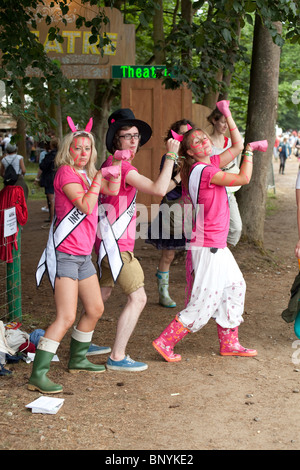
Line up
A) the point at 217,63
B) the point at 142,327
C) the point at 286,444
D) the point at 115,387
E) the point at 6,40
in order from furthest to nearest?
the point at 217,63, the point at 6,40, the point at 142,327, the point at 115,387, the point at 286,444

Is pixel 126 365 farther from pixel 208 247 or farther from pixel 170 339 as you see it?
pixel 208 247

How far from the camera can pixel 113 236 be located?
483cm

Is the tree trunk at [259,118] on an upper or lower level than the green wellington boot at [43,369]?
upper

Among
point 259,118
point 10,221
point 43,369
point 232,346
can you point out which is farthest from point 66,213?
point 259,118

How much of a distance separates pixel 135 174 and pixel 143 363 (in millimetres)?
1445

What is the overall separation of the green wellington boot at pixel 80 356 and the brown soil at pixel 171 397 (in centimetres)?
6

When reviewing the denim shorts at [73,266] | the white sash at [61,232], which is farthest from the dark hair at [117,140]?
the denim shorts at [73,266]

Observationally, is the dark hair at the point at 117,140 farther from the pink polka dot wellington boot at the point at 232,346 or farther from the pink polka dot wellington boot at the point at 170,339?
the pink polka dot wellington boot at the point at 232,346

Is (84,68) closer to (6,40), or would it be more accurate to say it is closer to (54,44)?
(54,44)

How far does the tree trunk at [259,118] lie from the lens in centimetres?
887

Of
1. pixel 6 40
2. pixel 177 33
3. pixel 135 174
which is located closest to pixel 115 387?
pixel 135 174

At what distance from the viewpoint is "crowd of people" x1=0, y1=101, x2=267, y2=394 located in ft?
14.7

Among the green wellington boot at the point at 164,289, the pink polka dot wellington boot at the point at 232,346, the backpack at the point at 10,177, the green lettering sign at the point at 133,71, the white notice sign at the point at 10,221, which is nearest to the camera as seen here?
the pink polka dot wellington boot at the point at 232,346

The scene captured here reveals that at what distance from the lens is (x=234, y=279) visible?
5.06 metres
